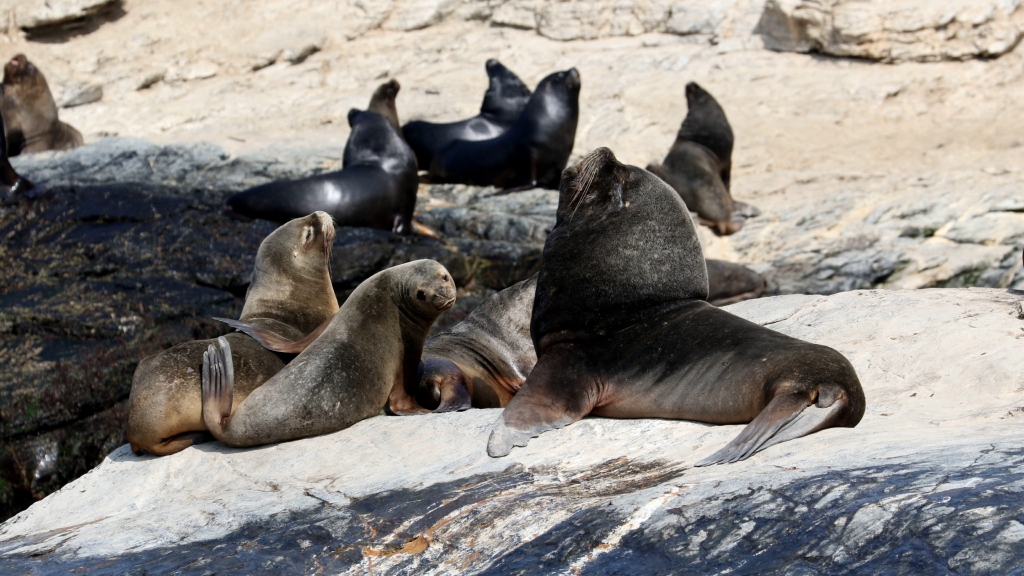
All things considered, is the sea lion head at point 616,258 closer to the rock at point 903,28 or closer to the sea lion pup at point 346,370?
the sea lion pup at point 346,370

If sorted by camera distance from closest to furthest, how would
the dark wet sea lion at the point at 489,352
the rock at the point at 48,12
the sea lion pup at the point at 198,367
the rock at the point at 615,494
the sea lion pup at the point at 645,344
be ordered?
the rock at the point at 615,494, the sea lion pup at the point at 645,344, the sea lion pup at the point at 198,367, the dark wet sea lion at the point at 489,352, the rock at the point at 48,12

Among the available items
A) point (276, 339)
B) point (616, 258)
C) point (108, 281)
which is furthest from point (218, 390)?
point (108, 281)

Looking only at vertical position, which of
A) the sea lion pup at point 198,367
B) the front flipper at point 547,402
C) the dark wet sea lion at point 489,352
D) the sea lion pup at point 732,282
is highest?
the front flipper at point 547,402

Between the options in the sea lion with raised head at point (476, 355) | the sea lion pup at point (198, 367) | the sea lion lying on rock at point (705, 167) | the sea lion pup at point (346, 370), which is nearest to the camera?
the sea lion pup at point (346, 370)

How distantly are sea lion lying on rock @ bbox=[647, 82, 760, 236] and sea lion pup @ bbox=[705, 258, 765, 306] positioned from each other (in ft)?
4.92

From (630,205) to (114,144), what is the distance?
10.5 m

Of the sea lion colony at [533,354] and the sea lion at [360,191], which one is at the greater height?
the sea lion colony at [533,354]

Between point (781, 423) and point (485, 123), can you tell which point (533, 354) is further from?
point (485, 123)

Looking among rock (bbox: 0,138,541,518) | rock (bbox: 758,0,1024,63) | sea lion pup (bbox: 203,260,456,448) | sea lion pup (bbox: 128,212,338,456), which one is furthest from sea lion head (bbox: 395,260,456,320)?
rock (bbox: 758,0,1024,63)

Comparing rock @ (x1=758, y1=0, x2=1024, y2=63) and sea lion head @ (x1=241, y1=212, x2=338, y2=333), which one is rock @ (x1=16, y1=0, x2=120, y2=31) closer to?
rock @ (x1=758, y1=0, x2=1024, y2=63)

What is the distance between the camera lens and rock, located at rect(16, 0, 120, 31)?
19969 mm

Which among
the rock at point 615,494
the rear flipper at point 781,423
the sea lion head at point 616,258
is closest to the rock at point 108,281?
the rock at point 615,494

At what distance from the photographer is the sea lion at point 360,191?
Result: 1154cm

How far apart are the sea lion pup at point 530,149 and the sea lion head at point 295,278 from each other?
23.2 feet
